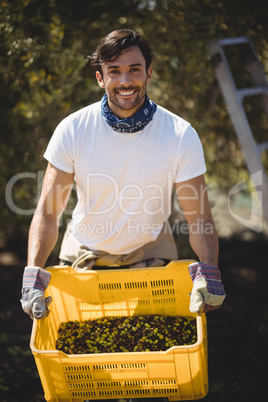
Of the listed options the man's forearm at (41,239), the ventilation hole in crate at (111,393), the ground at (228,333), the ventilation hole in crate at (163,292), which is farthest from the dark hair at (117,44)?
the ground at (228,333)

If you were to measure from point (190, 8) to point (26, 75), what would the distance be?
123 centimetres

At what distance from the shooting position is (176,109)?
379 centimetres

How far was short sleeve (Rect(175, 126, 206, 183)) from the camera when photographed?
218cm

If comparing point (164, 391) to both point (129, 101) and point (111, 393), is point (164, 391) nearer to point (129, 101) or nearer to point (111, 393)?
point (111, 393)

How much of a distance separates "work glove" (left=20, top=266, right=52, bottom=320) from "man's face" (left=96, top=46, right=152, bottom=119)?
2.77 ft

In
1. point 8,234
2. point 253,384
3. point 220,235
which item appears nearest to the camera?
point 253,384

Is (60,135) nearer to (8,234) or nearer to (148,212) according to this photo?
(148,212)

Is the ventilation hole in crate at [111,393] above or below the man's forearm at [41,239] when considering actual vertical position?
below

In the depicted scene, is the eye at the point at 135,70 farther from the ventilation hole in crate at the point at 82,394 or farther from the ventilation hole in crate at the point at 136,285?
the ventilation hole in crate at the point at 82,394

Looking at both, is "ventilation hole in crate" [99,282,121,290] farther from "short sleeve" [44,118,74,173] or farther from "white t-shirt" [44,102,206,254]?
"short sleeve" [44,118,74,173]

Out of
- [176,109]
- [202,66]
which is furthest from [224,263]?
[202,66]

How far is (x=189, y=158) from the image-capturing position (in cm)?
218

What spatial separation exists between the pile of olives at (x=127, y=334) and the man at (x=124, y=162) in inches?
14.7

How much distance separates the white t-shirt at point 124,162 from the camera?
2205 mm
